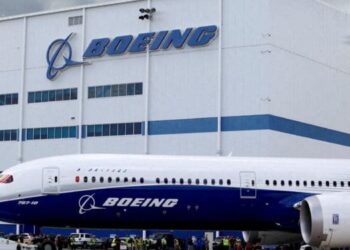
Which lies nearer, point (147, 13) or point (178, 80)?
point (178, 80)

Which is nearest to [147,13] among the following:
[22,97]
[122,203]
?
[22,97]

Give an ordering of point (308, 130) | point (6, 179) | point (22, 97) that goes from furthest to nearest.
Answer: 1. point (22, 97)
2. point (308, 130)
3. point (6, 179)

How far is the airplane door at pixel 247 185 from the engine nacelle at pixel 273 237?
2772 mm

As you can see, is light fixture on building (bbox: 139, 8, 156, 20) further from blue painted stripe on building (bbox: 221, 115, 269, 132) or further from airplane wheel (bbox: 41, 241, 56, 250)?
airplane wheel (bbox: 41, 241, 56, 250)

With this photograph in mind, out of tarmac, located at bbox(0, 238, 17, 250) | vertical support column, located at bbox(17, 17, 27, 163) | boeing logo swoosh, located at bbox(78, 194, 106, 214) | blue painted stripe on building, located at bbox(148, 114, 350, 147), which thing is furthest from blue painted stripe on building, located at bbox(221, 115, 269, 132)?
boeing logo swoosh, located at bbox(78, 194, 106, 214)

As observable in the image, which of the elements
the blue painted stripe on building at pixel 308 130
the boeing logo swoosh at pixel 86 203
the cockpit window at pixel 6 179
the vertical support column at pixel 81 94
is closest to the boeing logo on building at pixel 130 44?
the vertical support column at pixel 81 94

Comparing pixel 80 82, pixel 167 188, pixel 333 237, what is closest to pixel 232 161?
pixel 167 188

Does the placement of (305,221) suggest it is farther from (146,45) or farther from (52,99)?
(52,99)

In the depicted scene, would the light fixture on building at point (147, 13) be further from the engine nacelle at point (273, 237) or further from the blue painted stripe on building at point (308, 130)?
the engine nacelle at point (273, 237)

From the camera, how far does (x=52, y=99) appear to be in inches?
2800

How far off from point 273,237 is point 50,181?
10.2 meters

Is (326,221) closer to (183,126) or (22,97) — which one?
(183,126)

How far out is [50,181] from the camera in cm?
2725

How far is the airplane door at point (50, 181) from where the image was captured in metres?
27.2
